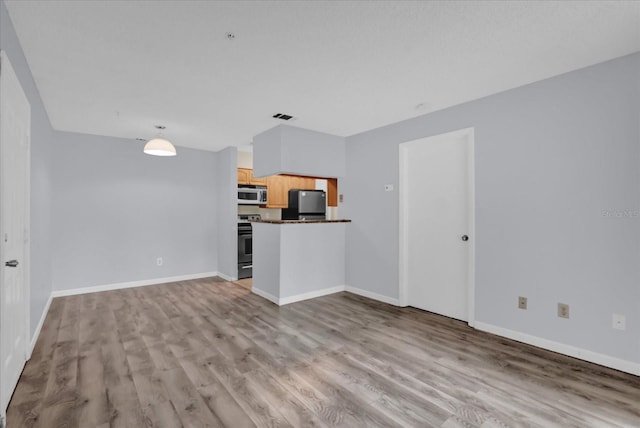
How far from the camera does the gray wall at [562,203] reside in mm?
2418

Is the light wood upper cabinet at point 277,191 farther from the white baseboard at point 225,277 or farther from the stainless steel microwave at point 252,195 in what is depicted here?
the white baseboard at point 225,277

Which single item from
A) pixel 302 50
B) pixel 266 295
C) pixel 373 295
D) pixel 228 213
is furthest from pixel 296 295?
pixel 302 50

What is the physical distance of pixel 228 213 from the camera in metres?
5.62

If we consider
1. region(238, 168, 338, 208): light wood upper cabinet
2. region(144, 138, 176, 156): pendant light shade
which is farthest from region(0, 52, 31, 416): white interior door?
region(238, 168, 338, 208): light wood upper cabinet

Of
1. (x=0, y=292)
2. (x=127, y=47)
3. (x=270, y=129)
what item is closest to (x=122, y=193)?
(x=270, y=129)

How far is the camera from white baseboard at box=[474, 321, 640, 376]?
7.86 ft

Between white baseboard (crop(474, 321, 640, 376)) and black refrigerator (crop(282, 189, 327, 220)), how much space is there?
10.8 ft

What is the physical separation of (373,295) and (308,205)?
211cm

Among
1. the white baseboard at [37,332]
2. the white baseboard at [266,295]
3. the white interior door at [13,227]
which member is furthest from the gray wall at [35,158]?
the white baseboard at [266,295]

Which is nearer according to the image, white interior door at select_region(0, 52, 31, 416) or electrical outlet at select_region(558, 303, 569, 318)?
white interior door at select_region(0, 52, 31, 416)

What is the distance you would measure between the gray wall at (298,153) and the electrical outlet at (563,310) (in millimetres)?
3162

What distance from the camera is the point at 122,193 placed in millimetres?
5078

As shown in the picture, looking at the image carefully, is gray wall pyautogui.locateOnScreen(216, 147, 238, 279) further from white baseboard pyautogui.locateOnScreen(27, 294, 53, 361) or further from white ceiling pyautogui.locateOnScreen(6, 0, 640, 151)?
white baseboard pyautogui.locateOnScreen(27, 294, 53, 361)

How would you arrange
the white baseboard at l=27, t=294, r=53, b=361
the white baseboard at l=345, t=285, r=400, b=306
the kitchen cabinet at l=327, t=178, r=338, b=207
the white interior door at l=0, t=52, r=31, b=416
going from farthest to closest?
the kitchen cabinet at l=327, t=178, r=338, b=207, the white baseboard at l=345, t=285, r=400, b=306, the white baseboard at l=27, t=294, r=53, b=361, the white interior door at l=0, t=52, r=31, b=416
